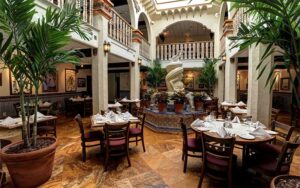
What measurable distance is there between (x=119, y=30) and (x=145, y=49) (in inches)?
130

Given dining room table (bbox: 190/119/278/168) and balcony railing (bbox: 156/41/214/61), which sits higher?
balcony railing (bbox: 156/41/214/61)

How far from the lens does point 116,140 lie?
10.3 ft

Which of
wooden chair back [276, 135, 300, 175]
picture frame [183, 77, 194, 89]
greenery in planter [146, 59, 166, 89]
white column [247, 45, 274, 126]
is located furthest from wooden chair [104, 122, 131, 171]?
picture frame [183, 77, 194, 89]

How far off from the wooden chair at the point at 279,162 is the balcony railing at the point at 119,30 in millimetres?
5355

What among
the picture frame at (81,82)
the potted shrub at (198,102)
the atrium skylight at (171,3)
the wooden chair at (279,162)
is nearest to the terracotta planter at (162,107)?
the potted shrub at (198,102)

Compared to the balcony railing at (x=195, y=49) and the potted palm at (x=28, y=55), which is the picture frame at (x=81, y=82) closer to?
Result: the balcony railing at (x=195, y=49)

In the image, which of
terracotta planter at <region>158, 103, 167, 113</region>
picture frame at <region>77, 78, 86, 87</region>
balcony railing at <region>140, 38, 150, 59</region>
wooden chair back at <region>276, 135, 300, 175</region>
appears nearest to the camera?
wooden chair back at <region>276, 135, 300, 175</region>

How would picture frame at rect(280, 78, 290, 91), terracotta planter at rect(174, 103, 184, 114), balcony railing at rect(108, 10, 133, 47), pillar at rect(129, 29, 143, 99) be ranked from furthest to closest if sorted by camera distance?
1. picture frame at rect(280, 78, 290, 91)
2. pillar at rect(129, 29, 143, 99)
3. balcony railing at rect(108, 10, 133, 47)
4. terracotta planter at rect(174, 103, 184, 114)

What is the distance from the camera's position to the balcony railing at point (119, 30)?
6.26m

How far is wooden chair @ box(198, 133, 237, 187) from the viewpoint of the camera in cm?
219

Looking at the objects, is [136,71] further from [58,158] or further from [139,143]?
[58,158]

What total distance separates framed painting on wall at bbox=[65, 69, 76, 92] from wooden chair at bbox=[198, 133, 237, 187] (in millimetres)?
8575

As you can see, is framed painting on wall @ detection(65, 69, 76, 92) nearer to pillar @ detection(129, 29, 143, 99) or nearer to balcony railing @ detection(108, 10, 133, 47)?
pillar @ detection(129, 29, 143, 99)

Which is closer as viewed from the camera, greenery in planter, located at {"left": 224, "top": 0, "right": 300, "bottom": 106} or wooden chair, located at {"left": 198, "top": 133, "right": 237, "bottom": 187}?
greenery in planter, located at {"left": 224, "top": 0, "right": 300, "bottom": 106}
